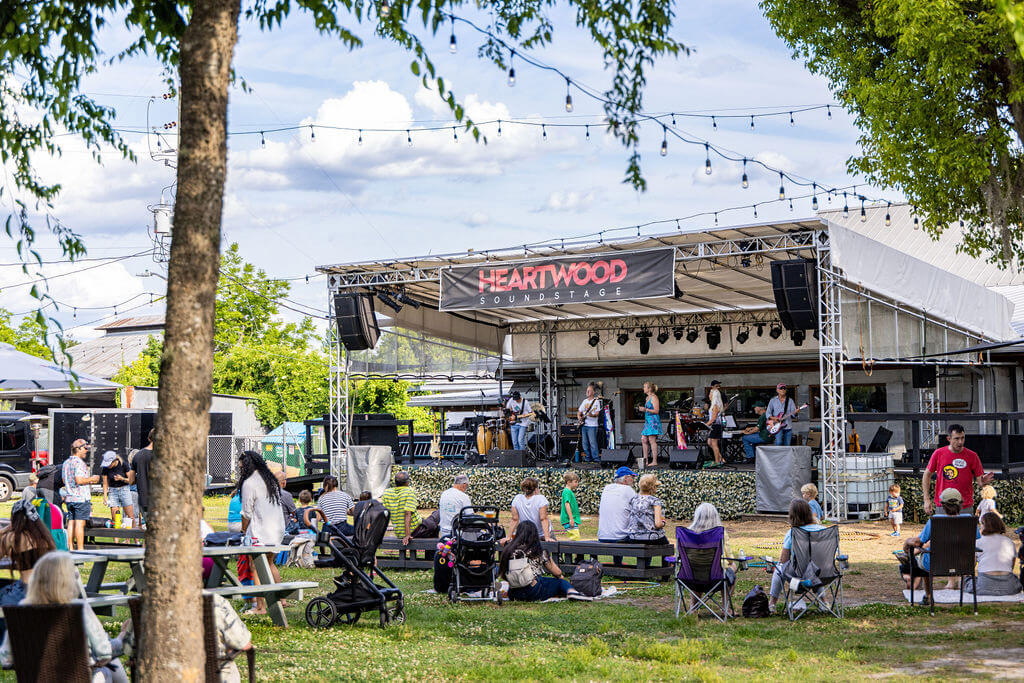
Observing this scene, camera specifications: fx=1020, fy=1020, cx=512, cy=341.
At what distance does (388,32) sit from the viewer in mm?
5668

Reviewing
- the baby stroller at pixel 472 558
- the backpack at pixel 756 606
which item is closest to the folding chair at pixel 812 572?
the backpack at pixel 756 606

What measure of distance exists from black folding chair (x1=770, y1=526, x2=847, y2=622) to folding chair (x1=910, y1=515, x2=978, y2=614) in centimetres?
76

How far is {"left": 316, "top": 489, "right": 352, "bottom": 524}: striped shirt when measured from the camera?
1155 centimetres

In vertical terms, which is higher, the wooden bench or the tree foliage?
the tree foliage

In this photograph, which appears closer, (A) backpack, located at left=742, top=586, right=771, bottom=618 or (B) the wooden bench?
(A) backpack, located at left=742, top=586, right=771, bottom=618

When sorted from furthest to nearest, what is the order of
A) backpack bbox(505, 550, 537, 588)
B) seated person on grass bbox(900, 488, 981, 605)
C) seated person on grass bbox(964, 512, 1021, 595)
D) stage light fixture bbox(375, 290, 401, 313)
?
1. stage light fixture bbox(375, 290, 401, 313)
2. backpack bbox(505, 550, 537, 588)
3. seated person on grass bbox(964, 512, 1021, 595)
4. seated person on grass bbox(900, 488, 981, 605)

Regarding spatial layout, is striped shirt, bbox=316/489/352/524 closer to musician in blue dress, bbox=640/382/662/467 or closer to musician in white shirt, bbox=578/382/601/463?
musician in blue dress, bbox=640/382/662/467

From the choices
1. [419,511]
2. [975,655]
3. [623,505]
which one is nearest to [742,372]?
[419,511]

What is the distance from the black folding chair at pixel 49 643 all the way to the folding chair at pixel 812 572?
5685 millimetres

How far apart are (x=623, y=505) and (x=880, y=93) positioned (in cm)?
596

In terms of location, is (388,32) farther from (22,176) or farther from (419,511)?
(419,511)

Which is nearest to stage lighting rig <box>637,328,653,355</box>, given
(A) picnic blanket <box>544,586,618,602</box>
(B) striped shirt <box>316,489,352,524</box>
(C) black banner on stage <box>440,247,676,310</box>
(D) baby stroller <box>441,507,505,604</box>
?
(C) black banner on stage <box>440,247,676,310</box>

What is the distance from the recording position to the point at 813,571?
27.3 ft

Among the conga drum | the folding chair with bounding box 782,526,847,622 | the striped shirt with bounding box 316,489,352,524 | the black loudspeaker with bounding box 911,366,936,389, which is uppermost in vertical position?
the black loudspeaker with bounding box 911,366,936,389
